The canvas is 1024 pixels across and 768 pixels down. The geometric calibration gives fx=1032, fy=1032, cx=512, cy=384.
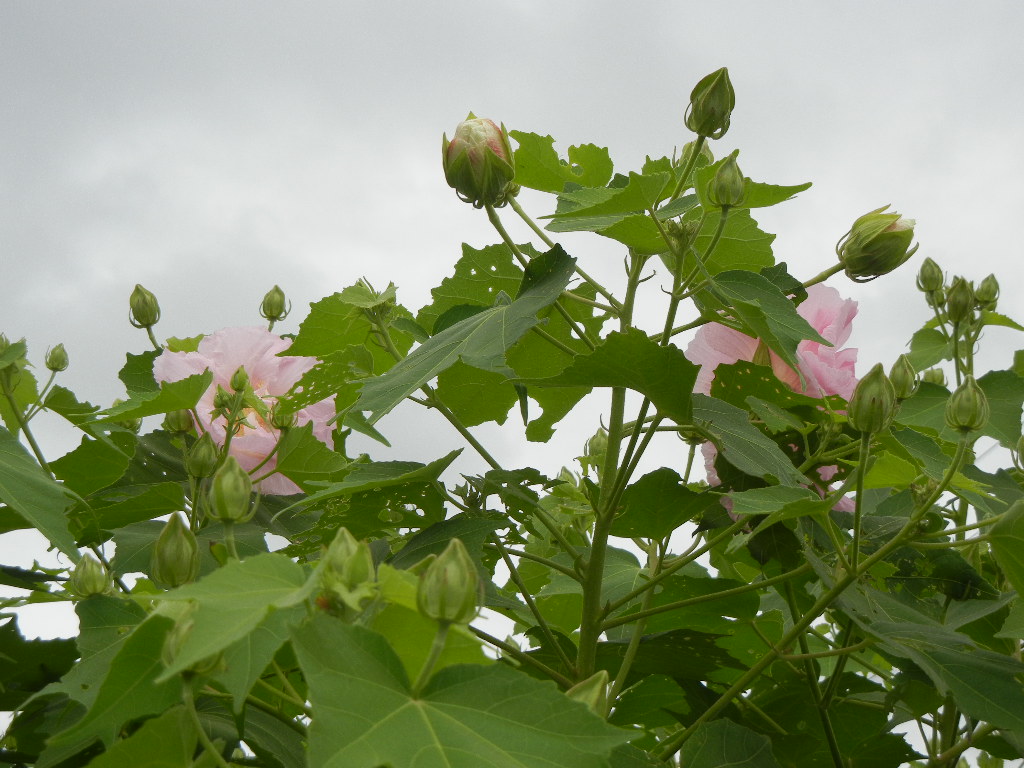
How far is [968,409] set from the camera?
106 cm

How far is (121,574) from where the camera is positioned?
1267mm

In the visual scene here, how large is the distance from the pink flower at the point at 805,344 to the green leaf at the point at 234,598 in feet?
2.60

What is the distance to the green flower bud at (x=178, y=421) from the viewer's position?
1.53 metres

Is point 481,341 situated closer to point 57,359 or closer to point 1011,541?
point 1011,541

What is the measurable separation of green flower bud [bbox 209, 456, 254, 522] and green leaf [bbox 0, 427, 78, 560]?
22cm

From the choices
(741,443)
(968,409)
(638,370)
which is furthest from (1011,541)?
(638,370)

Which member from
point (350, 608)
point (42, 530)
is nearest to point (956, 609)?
point (350, 608)

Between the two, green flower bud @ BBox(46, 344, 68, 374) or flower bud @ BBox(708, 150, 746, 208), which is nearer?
flower bud @ BBox(708, 150, 746, 208)

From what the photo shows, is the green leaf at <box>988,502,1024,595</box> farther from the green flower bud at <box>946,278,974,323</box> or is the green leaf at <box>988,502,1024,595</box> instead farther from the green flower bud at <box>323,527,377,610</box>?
the green flower bud at <box>946,278,974,323</box>

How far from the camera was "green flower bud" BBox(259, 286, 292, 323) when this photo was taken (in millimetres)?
1784

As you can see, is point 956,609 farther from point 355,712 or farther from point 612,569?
point 355,712

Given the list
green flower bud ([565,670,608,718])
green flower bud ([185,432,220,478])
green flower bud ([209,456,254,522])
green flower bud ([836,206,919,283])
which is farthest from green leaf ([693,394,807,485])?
green flower bud ([185,432,220,478])

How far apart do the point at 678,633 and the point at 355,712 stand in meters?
0.68

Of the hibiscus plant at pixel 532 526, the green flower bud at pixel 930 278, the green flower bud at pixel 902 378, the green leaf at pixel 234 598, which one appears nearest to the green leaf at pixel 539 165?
the hibiscus plant at pixel 532 526
